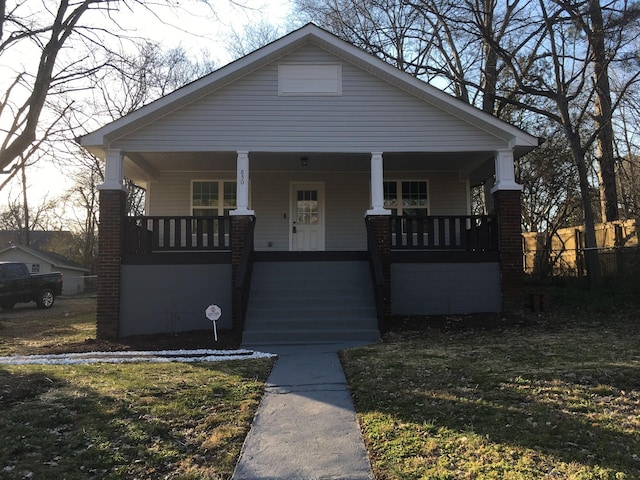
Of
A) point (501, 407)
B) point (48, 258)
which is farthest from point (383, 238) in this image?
point (48, 258)

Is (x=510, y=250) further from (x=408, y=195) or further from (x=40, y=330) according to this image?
(x=40, y=330)

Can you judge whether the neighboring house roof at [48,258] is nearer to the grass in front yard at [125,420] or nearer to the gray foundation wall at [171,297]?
the gray foundation wall at [171,297]

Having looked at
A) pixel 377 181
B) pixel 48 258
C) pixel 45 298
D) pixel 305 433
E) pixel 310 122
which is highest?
pixel 310 122

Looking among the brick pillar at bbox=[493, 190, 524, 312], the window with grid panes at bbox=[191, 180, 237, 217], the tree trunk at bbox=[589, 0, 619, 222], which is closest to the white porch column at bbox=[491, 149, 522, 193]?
the brick pillar at bbox=[493, 190, 524, 312]

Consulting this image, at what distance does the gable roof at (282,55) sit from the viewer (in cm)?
1062

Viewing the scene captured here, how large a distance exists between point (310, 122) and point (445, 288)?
470 centimetres

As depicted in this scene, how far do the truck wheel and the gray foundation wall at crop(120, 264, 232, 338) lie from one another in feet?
37.4

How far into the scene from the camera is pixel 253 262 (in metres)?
11.0

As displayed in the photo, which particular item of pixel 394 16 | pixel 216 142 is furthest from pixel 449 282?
pixel 394 16

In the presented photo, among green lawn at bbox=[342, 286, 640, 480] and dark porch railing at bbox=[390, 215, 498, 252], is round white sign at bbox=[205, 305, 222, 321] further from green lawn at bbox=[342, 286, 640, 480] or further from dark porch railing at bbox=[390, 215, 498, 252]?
dark porch railing at bbox=[390, 215, 498, 252]

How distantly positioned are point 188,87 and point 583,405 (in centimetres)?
927

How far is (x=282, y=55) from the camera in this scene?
1124 centimetres

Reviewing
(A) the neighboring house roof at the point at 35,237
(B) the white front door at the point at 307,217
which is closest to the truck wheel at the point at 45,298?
(B) the white front door at the point at 307,217

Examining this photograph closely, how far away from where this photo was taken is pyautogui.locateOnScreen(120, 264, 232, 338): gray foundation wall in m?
10.4
